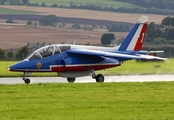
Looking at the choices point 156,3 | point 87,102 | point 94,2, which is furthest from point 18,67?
point 156,3

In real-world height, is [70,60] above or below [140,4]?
above

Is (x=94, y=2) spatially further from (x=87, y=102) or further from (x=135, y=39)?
(x=87, y=102)

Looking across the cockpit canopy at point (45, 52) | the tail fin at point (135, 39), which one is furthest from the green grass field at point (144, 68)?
the cockpit canopy at point (45, 52)

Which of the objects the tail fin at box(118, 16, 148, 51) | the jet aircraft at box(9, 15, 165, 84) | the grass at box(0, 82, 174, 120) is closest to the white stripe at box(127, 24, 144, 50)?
the tail fin at box(118, 16, 148, 51)

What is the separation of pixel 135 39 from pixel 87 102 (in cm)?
1485

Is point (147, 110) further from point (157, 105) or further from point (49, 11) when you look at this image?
point (49, 11)

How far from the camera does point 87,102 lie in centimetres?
2111

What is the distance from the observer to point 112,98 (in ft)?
72.8

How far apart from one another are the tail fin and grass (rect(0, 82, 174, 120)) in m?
8.12

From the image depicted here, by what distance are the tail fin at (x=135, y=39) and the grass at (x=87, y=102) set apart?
8124 mm

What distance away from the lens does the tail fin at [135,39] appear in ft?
116

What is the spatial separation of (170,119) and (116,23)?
124m

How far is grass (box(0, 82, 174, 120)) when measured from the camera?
1848 centimetres

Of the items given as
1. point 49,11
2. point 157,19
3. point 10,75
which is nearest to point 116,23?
point 157,19
